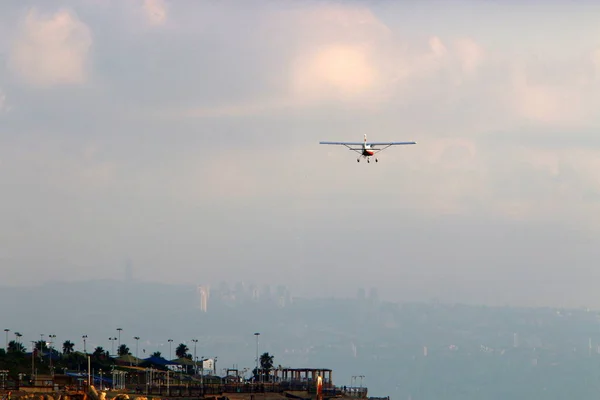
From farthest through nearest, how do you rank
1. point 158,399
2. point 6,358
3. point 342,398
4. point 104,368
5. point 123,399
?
point 104,368 → point 6,358 → point 342,398 → point 158,399 → point 123,399

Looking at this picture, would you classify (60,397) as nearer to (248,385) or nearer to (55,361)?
(248,385)

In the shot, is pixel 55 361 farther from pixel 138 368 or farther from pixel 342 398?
pixel 342 398

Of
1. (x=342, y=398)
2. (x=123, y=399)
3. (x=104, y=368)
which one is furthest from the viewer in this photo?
(x=104, y=368)

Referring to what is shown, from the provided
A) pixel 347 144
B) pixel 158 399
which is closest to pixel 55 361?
pixel 347 144

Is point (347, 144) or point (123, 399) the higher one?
point (347, 144)

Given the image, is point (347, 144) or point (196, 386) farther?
point (347, 144)

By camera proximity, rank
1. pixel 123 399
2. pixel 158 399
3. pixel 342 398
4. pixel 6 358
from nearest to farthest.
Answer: pixel 123 399
pixel 158 399
pixel 342 398
pixel 6 358

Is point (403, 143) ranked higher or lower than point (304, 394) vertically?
higher

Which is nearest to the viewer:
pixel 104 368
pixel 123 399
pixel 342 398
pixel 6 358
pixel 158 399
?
pixel 123 399

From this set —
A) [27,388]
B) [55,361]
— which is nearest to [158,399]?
[27,388]
